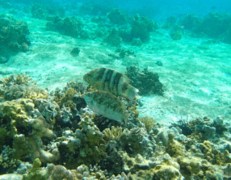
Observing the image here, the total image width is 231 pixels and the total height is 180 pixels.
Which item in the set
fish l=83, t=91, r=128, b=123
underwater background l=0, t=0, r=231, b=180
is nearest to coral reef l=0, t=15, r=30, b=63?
underwater background l=0, t=0, r=231, b=180

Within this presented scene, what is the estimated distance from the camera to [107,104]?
409 centimetres

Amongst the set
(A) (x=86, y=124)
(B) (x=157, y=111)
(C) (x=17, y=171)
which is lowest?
(B) (x=157, y=111)

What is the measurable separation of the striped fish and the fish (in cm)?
16

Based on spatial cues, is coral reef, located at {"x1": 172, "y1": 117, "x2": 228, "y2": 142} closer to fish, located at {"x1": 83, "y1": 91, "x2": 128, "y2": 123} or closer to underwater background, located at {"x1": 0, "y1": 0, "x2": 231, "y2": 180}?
underwater background, located at {"x1": 0, "y1": 0, "x2": 231, "y2": 180}

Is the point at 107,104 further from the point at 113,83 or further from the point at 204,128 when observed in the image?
the point at 204,128

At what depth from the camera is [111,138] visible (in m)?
4.18

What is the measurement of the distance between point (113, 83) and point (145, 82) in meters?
6.61

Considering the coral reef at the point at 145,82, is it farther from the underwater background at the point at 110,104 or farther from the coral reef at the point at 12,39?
the coral reef at the point at 12,39

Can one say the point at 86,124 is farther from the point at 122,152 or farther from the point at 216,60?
the point at 216,60

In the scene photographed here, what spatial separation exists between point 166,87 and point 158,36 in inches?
511

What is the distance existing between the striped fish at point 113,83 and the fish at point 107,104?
6.5 inches

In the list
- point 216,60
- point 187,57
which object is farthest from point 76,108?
point 216,60

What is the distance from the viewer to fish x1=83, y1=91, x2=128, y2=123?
161 inches

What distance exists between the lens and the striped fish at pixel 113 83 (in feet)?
13.8
